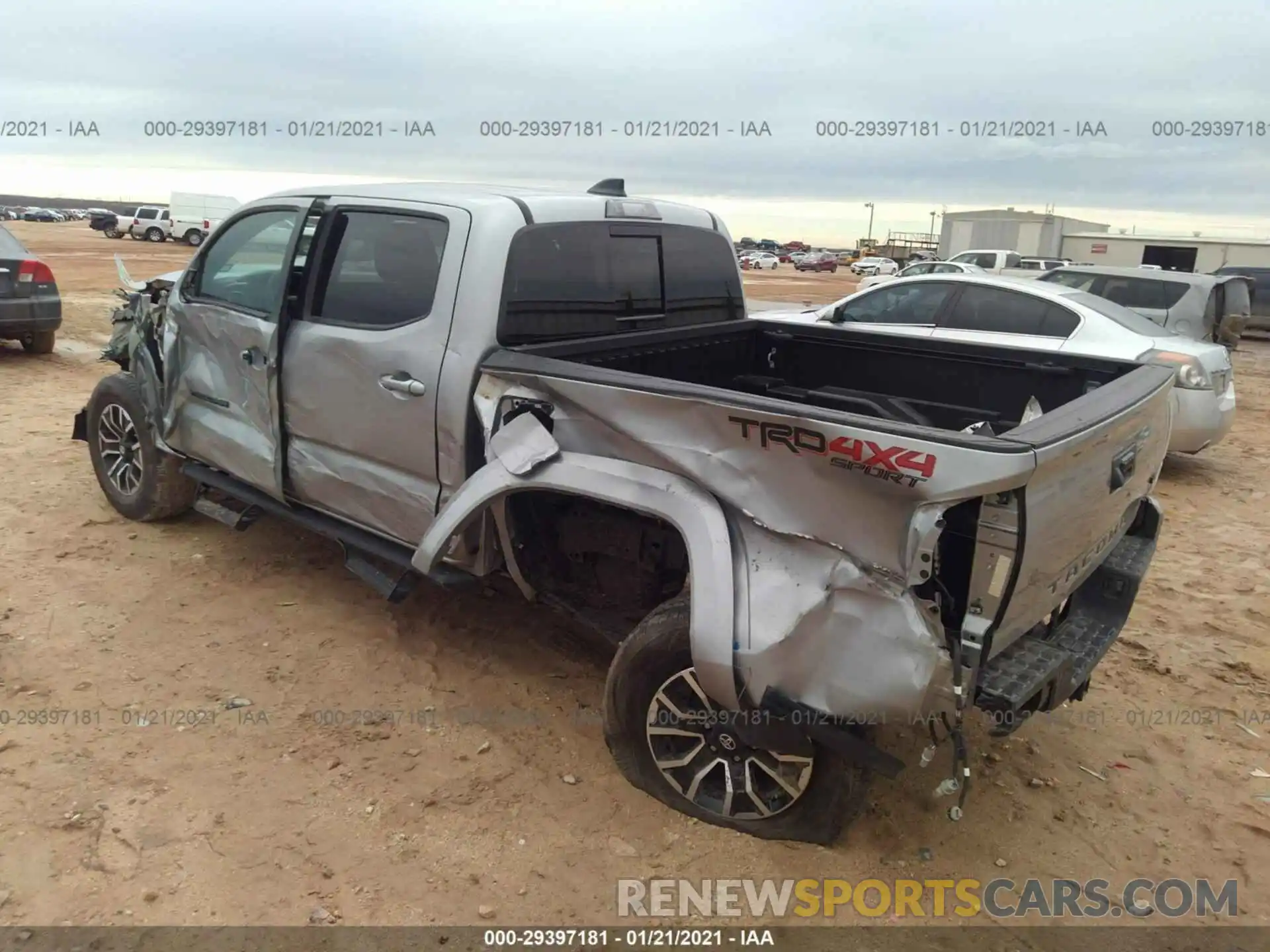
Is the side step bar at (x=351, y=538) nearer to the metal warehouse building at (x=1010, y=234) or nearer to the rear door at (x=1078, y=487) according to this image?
the rear door at (x=1078, y=487)

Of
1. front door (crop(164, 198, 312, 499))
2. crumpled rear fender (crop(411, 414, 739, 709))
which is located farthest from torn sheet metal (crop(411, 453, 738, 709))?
front door (crop(164, 198, 312, 499))

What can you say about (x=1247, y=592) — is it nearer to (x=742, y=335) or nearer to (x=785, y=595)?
(x=742, y=335)

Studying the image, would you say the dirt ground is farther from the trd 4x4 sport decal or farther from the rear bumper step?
the trd 4x4 sport decal

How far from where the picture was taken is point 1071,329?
684 centimetres

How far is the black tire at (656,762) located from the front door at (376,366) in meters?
1.02

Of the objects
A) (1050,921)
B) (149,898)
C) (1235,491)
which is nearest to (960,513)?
(1050,921)

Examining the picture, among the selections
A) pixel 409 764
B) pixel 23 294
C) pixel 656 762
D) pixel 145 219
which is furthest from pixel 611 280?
pixel 145 219

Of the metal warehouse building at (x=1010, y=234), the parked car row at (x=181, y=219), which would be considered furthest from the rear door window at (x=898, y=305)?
the parked car row at (x=181, y=219)

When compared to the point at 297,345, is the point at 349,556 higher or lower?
lower

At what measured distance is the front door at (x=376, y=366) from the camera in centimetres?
337

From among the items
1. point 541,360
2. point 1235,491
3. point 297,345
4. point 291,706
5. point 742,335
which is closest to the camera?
point 541,360

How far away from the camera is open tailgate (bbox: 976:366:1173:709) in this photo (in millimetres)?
2316

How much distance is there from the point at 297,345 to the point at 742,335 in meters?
2.12

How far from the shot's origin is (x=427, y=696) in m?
3.65
